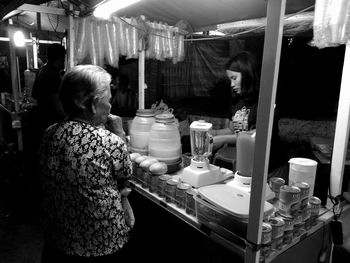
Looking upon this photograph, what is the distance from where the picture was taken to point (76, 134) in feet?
4.28

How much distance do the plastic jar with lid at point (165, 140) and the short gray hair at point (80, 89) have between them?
0.74 meters

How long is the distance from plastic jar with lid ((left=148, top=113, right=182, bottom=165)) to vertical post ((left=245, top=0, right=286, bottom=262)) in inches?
37.2

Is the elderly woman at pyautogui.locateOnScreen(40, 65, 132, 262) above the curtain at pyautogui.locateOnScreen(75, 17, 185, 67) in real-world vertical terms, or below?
below

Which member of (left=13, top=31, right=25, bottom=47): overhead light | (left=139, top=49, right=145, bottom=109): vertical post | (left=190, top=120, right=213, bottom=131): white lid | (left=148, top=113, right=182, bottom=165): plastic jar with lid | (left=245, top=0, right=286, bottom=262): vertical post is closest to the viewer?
(left=245, top=0, right=286, bottom=262): vertical post

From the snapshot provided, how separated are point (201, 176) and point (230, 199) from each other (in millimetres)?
372

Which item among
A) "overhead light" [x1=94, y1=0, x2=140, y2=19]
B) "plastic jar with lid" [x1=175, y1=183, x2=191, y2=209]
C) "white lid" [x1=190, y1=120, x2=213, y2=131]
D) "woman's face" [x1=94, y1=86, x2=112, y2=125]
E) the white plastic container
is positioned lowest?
"plastic jar with lid" [x1=175, y1=183, x2=191, y2=209]

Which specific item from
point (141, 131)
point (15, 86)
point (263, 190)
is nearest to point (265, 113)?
point (263, 190)

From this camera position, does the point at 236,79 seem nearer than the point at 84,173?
No

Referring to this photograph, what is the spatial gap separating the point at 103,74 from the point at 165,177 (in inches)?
29.5

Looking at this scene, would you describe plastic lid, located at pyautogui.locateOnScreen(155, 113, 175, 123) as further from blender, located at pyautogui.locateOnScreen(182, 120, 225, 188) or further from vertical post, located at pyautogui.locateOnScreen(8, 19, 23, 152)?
vertical post, located at pyautogui.locateOnScreen(8, 19, 23, 152)

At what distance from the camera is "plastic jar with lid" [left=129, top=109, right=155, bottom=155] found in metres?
2.22

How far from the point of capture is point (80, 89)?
1313 mm

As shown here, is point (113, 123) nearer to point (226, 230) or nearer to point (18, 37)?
point (226, 230)

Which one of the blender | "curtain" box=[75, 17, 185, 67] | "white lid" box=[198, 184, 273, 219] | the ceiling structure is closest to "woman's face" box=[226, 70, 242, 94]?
the ceiling structure
